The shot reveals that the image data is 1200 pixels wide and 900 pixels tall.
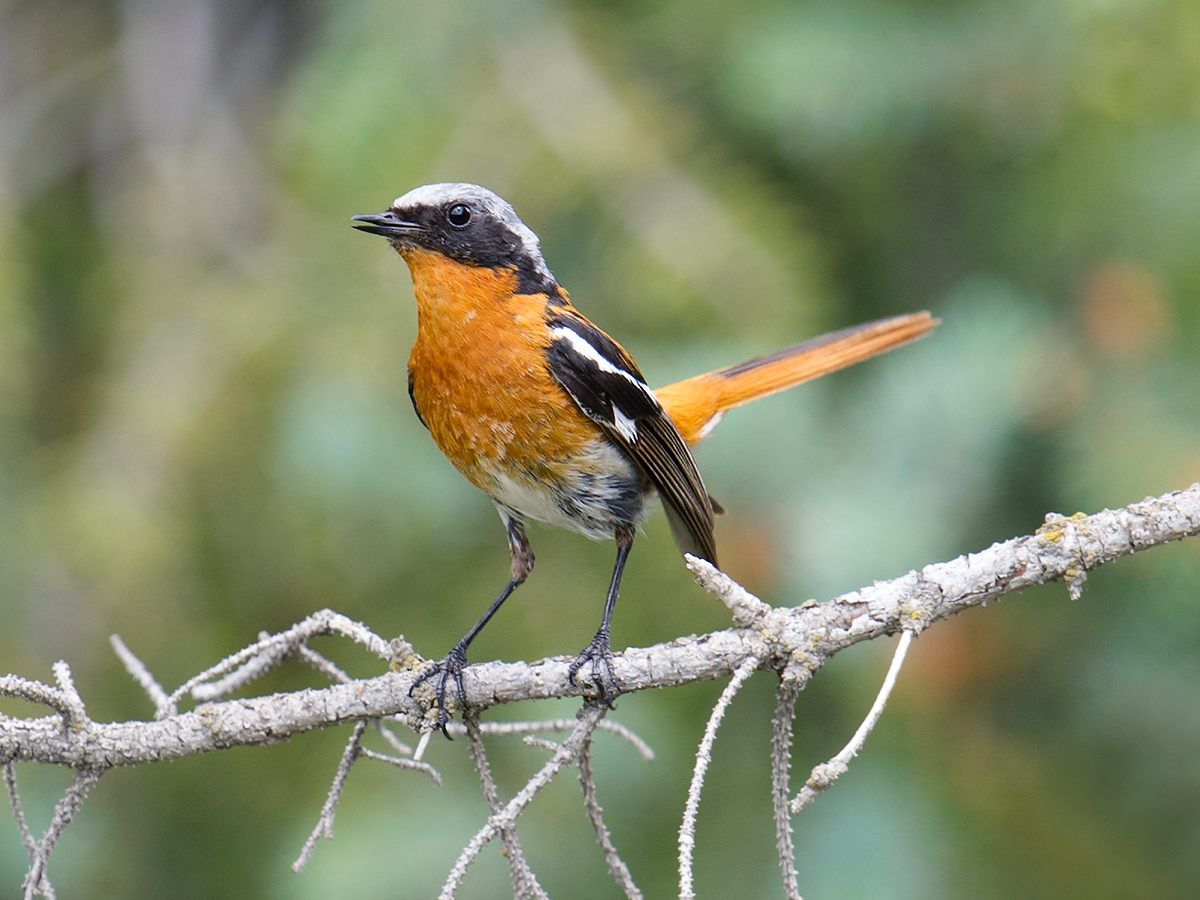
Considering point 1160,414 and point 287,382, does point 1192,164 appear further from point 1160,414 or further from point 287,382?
point 287,382

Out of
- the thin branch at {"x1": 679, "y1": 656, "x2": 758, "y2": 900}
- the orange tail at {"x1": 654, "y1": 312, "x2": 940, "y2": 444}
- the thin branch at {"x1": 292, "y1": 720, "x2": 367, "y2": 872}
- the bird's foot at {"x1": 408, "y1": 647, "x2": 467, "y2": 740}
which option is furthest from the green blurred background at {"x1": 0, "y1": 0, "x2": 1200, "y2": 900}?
the thin branch at {"x1": 679, "y1": 656, "x2": 758, "y2": 900}

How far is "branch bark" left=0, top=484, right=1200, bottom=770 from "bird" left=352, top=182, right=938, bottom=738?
744mm

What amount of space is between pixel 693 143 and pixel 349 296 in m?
1.04

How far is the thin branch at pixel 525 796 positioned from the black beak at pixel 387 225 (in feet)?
4.57

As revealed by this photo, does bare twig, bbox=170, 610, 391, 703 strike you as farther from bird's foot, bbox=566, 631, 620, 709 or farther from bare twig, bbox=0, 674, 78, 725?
bird's foot, bbox=566, 631, 620, 709

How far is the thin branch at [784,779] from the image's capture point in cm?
174

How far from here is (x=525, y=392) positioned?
9.89 ft

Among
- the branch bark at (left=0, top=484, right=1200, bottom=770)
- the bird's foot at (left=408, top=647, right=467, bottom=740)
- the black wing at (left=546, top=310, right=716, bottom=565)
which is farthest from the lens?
the black wing at (left=546, top=310, right=716, bottom=565)

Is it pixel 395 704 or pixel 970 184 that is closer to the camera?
pixel 395 704

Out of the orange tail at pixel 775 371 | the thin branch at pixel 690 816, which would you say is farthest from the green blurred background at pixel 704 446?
the thin branch at pixel 690 816

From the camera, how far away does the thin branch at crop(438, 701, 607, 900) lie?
Result: 1.73 meters

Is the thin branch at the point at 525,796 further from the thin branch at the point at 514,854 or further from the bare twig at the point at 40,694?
the bare twig at the point at 40,694

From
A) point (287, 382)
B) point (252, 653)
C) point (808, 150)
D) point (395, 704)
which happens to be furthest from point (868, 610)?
point (287, 382)

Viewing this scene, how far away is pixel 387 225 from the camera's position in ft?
9.52
